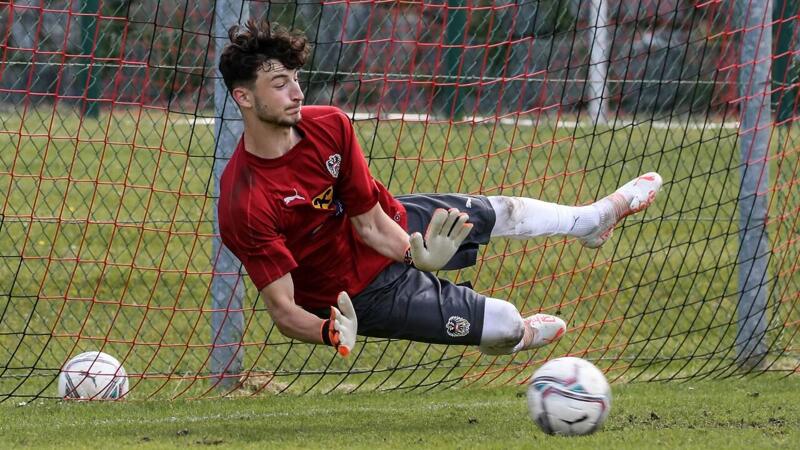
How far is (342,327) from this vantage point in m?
5.21

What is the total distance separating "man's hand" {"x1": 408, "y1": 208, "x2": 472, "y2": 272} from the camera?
5.34 m

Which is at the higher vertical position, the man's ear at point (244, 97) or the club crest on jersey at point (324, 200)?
the man's ear at point (244, 97)

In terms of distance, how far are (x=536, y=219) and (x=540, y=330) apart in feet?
1.68

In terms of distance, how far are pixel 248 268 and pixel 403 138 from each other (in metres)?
6.94

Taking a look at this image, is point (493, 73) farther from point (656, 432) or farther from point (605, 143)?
point (656, 432)

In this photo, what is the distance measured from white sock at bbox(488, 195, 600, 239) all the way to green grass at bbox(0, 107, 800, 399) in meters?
A: 0.74

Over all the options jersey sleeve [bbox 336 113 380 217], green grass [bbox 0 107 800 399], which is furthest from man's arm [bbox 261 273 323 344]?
green grass [bbox 0 107 800 399]

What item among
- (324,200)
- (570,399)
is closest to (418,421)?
(570,399)

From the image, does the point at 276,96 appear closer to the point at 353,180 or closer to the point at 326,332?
the point at 353,180

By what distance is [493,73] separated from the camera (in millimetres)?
15281

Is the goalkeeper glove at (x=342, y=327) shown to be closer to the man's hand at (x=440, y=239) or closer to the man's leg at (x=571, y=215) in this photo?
the man's hand at (x=440, y=239)

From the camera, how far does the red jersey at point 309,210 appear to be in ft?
17.6

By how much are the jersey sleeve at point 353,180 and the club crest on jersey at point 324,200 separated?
69 mm

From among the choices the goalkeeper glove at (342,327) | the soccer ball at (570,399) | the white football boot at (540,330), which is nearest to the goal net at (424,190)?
the white football boot at (540,330)
